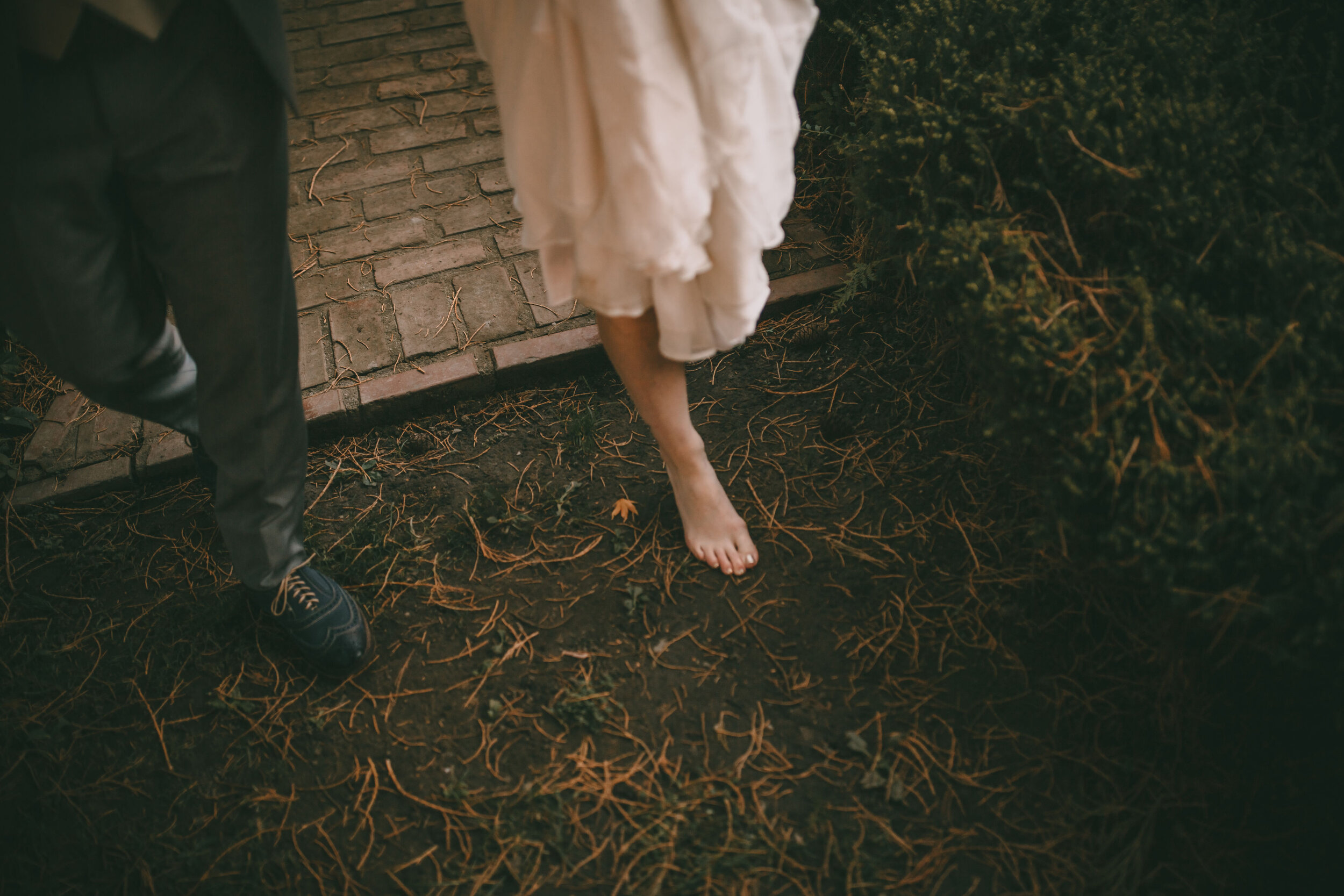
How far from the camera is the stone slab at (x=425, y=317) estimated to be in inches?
97.1

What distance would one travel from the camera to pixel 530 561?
2029 mm

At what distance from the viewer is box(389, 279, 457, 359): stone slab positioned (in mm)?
2467

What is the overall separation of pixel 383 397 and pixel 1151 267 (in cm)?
213

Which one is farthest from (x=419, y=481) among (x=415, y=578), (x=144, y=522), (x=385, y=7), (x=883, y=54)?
(x=385, y=7)

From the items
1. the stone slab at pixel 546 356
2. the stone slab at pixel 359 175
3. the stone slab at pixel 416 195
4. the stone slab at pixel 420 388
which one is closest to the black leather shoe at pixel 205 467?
the stone slab at pixel 420 388

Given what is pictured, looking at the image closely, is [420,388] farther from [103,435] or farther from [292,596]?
[103,435]

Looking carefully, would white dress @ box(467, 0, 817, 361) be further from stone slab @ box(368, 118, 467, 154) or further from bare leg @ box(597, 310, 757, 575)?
stone slab @ box(368, 118, 467, 154)

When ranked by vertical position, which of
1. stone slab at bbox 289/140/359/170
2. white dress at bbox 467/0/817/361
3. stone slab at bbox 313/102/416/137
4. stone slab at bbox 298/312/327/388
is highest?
white dress at bbox 467/0/817/361

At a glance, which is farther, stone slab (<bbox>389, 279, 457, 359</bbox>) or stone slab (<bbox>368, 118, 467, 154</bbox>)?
stone slab (<bbox>368, 118, 467, 154</bbox>)

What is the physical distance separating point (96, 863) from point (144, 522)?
97cm

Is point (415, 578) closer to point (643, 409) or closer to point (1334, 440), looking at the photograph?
point (643, 409)

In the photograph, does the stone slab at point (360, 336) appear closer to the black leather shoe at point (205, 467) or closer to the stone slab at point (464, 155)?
the black leather shoe at point (205, 467)

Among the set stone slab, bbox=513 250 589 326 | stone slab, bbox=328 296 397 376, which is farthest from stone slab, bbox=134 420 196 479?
stone slab, bbox=513 250 589 326

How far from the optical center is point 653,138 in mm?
1170
